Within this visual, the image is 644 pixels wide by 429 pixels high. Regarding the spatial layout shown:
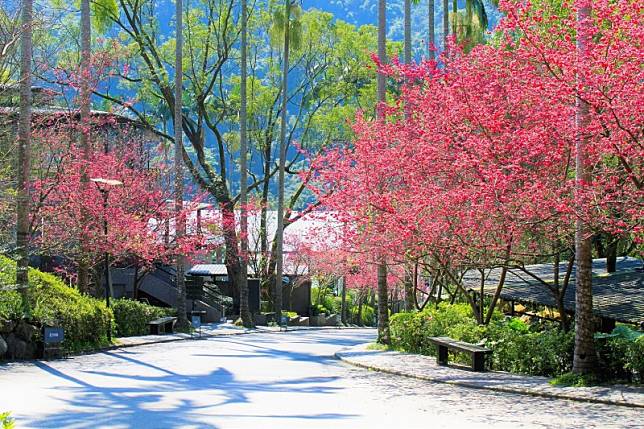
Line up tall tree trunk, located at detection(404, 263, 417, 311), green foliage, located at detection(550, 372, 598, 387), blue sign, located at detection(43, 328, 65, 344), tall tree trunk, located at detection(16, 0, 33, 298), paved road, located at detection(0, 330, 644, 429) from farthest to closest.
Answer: tall tree trunk, located at detection(404, 263, 417, 311) → tall tree trunk, located at detection(16, 0, 33, 298) → blue sign, located at detection(43, 328, 65, 344) → green foliage, located at detection(550, 372, 598, 387) → paved road, located at detection(0, 330, 644, 429)

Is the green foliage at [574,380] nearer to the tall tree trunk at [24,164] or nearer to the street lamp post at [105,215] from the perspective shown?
the tall tree trunk at [24,164]

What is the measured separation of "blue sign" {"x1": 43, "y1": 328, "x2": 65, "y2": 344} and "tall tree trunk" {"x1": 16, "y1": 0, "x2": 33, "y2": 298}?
45.7 inches

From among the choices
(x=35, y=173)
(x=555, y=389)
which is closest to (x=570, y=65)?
(x=555, y=389)

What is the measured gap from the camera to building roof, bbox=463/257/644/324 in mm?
20375

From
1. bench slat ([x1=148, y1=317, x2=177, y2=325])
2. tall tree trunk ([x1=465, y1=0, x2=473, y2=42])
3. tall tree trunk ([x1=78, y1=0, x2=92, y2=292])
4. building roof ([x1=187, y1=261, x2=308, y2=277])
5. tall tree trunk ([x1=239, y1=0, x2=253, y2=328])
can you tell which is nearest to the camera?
tall tree trunk ([x1=78, y1=0, x2=92, y2=292])

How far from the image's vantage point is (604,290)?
22.7 m

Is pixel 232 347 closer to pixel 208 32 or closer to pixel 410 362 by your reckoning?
pixel 410 362

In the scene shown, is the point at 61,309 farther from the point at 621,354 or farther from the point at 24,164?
the point at 621,354

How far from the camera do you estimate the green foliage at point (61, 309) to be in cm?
2369

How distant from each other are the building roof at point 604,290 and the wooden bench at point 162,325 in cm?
1222

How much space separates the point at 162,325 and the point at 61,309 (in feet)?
38.4

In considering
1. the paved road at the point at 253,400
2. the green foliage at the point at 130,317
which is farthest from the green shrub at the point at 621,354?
the green foliage at the point at 130,317

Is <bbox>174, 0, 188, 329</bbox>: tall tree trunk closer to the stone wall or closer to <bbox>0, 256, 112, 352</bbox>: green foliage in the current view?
<bbox>0, 256, 112, 352</bbox>: green foliage

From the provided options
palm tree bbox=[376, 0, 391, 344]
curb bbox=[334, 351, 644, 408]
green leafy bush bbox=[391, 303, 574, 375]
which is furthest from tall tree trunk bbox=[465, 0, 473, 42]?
curb bbox=[334, 351, 644, 408]
